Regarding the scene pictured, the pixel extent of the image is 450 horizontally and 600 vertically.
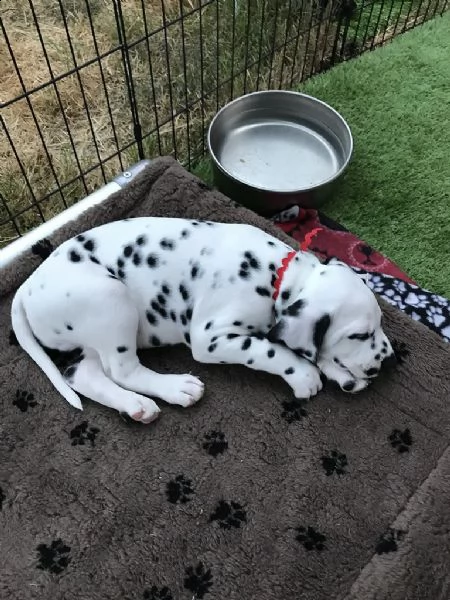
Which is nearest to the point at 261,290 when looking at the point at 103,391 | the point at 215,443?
the point at 215,443

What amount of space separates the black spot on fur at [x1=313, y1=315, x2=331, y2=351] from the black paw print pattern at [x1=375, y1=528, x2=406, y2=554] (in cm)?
67

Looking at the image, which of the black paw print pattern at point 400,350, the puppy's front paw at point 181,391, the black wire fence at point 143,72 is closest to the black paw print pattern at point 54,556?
the puppy's front paw at point 181,391

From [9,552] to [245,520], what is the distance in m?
0.79

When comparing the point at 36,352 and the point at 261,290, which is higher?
the point at 261,290

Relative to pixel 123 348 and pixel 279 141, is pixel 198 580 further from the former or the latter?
pixel 279 141

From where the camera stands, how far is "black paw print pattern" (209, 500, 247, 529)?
2297 millimetres

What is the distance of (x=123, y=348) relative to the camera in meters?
2.46

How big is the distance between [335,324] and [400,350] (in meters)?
0.51

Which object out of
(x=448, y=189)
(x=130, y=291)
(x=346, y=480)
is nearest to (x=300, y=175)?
(x=448, y=189)

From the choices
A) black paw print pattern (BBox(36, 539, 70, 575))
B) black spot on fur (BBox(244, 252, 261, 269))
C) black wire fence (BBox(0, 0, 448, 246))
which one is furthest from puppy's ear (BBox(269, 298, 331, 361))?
black wire fence (BBox(0, 0, 448, 246))

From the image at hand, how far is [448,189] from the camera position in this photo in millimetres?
3578

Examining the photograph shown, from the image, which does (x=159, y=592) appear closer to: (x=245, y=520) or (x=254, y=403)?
(x=245, y=520)

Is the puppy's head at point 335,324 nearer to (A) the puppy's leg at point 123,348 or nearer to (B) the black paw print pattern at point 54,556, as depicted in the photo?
(A) the puppy's leg at point 123,348

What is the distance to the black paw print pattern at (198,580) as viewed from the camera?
2.16 metres
